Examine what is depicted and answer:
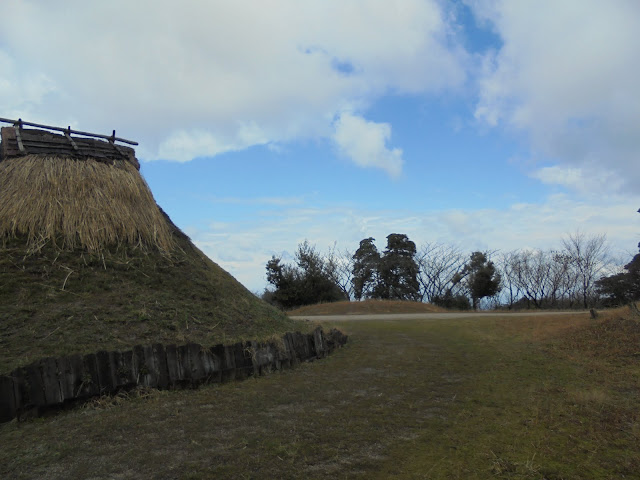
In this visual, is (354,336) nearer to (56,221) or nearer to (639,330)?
(639,330)

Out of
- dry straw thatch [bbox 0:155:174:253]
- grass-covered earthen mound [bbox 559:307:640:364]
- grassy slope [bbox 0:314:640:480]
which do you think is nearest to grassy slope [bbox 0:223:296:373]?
dry straw thatch [bbox 0:155:174:253]

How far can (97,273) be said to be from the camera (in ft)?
33.1

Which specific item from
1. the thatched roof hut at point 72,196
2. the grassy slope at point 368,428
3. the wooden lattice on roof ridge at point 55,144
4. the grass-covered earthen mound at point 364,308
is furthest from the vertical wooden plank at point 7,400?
the grass-covered earthen mound at point 364,308

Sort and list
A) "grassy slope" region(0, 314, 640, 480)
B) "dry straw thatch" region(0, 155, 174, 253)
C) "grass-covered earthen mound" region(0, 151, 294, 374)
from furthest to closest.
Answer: "dry straw thatch" region(0, 155, 174, 253) < "grass-covered earthen mound" region(0, 151, 294, 374) < "grassy slope" region(0, 314, 640, 480)

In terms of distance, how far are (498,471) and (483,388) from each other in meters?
3.54

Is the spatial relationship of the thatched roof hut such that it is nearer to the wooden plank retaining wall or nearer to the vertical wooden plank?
the wooden plank retaining wall

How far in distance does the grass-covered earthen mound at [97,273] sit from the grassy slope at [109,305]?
0.02 metres

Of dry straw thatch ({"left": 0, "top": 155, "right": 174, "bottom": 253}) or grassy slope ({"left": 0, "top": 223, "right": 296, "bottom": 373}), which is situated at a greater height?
dry straw thatch ({"left": 0, "top": 155, "right": 174, "bottom": 253})

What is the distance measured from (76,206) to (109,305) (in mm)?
3985

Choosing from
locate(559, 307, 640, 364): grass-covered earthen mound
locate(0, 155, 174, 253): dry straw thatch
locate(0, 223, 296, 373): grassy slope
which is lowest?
locate(559, 307, 640, 364): grass-covered earthen mound

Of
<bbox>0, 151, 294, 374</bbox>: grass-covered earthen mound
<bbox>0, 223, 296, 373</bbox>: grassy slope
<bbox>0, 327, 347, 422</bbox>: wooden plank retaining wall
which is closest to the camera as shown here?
<bbox>0, 327, 347, 422</bbox>: wooden plank retaining wall

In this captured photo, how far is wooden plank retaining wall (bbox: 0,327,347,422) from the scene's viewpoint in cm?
574

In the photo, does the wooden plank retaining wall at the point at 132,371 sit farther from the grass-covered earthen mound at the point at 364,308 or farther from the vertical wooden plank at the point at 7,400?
the grass-covered earthen mound at the point at 364,308

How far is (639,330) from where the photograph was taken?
35.9ft
